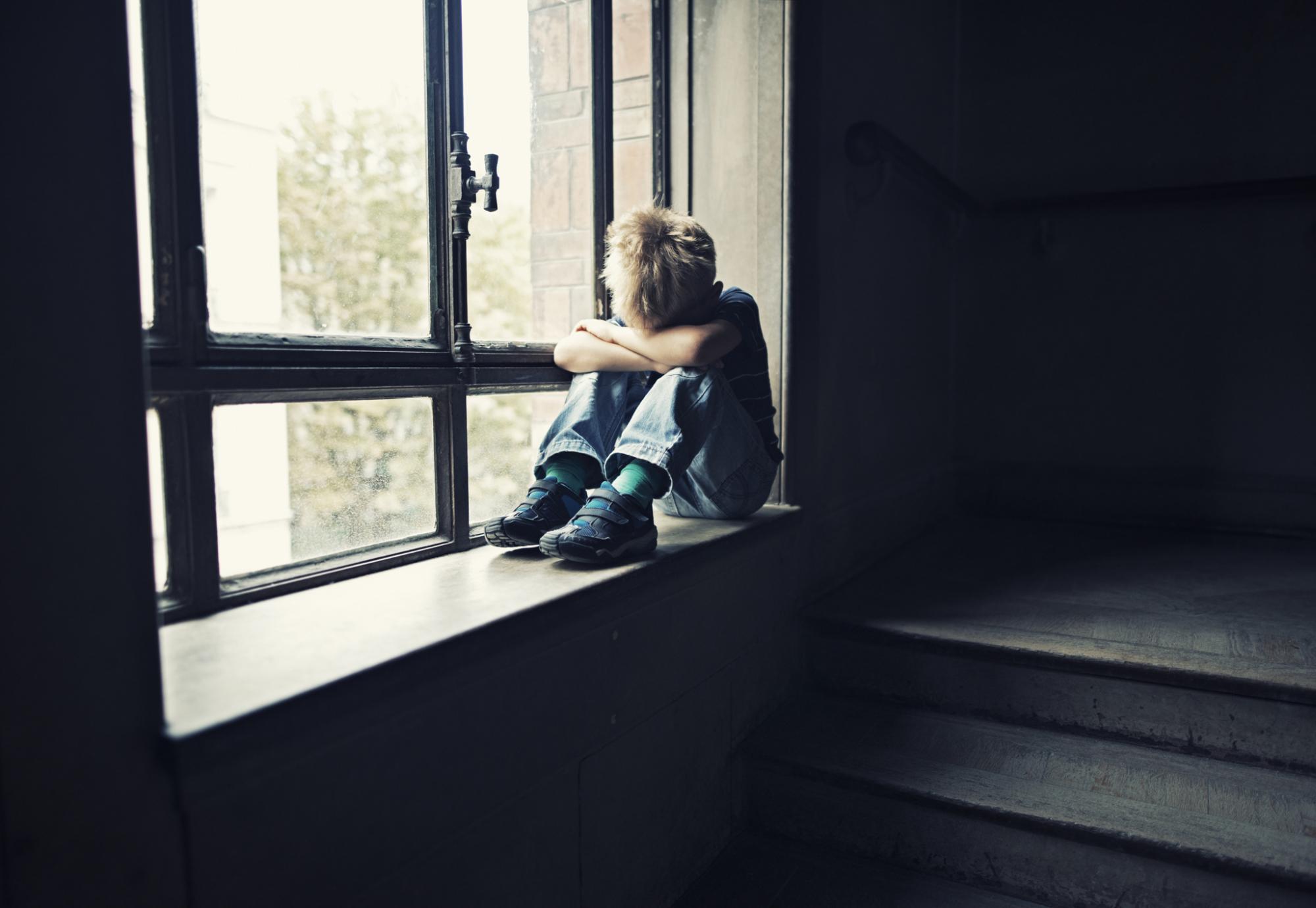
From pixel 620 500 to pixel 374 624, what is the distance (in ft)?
1.60

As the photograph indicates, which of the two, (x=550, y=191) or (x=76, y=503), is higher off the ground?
(x=550, y=191)

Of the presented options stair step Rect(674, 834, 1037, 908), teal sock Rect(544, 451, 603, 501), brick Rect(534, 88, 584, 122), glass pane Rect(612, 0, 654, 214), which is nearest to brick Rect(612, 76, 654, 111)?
glass pane Rect(612, 0, 654, 214)

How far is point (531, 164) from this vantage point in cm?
176

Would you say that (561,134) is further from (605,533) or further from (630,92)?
(605,533)

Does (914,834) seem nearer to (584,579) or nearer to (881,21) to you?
(584,579)

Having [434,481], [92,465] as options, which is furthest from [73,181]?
[434,481]

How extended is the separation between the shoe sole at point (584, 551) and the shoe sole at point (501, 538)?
36 mm

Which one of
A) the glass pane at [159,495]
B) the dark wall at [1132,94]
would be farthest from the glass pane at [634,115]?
the dark wall at [1132,94]

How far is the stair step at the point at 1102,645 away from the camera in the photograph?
5.34 ft

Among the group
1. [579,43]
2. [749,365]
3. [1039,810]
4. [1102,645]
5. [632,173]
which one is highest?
[579,43]

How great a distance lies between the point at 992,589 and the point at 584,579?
1.30 m

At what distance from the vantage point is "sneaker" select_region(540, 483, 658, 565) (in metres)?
1.39

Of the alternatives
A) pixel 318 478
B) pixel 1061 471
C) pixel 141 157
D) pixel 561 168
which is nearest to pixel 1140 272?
pixel 1061 471

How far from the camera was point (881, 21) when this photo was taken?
98.3 inches
